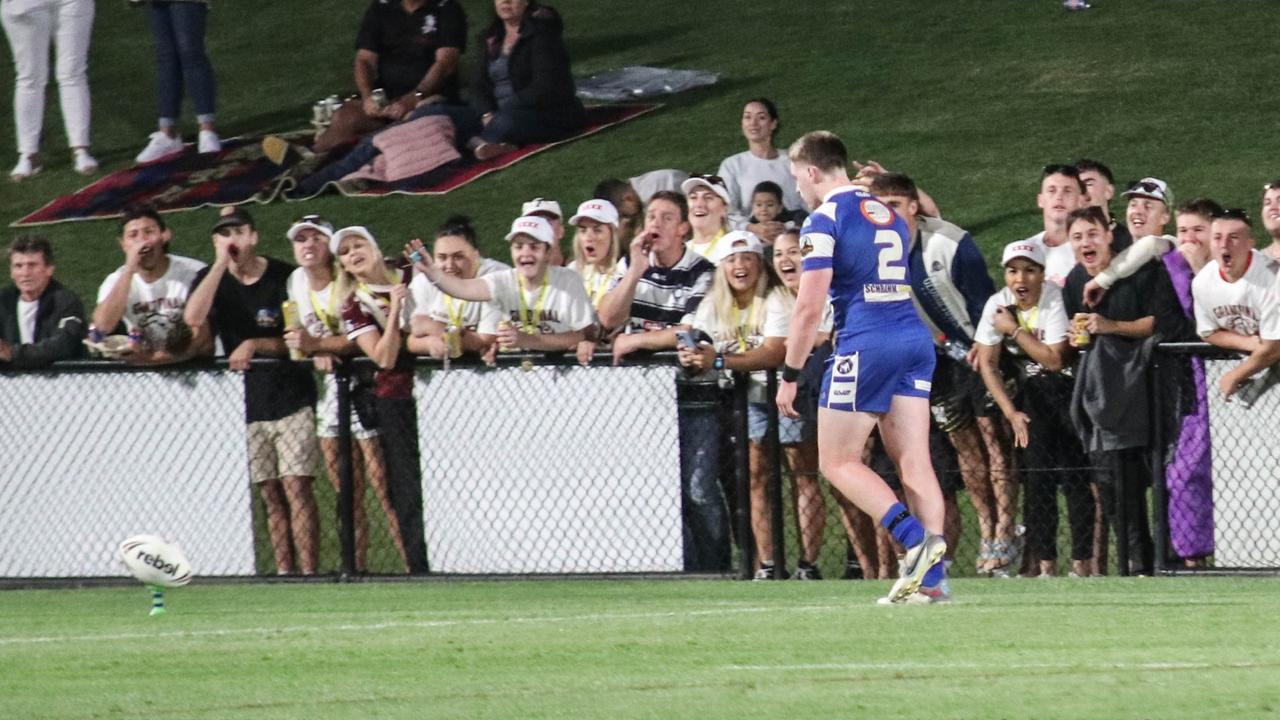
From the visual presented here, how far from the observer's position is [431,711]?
6.57 meters

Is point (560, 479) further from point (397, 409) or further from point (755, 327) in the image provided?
point (755, 327)

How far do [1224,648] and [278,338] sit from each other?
675cm

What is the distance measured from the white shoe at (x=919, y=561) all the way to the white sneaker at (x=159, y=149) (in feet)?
48.3

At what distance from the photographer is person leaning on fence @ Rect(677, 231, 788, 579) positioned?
38.8ft

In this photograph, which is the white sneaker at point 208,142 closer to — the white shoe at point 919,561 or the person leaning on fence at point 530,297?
the person leaning on fence at point 530,297

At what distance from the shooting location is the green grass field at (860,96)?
20.2 metres

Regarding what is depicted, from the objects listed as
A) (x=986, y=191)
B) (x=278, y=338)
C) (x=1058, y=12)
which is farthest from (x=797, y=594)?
(x=1058, y=12)

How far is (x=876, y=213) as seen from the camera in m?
9.50

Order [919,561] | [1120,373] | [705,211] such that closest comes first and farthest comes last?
[919,561] → [1120,373] → [705,211]

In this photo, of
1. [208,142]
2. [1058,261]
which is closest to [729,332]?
[1058,261]

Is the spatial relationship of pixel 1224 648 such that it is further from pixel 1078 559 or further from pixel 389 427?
pixel 389 427

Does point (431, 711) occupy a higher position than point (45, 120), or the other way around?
point (45, 120)

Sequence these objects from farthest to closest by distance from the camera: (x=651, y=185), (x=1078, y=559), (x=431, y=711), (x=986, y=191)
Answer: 1. (x=986, y=191)
2. (x=651, y=185)
3. (x=1078, y=559)
4. (x=431, y=711)

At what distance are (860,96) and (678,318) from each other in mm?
11405
